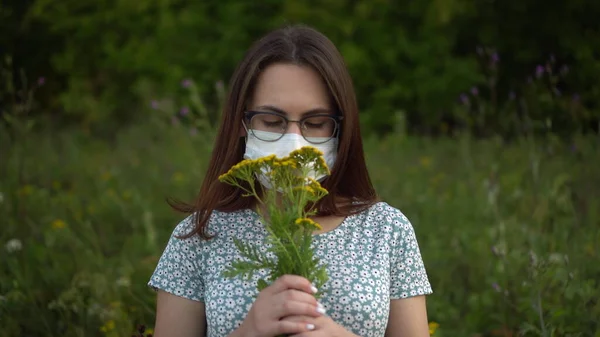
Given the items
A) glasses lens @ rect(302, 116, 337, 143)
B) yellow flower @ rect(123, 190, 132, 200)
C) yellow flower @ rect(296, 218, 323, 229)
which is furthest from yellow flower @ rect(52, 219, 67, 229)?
yellow flower @ rect(296, 218, 323, 229)

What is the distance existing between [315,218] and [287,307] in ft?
1.39

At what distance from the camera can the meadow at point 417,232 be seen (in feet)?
9.16

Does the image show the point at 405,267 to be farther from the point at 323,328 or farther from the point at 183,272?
the point at 183,272

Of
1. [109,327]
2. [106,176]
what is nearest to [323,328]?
[109,327]

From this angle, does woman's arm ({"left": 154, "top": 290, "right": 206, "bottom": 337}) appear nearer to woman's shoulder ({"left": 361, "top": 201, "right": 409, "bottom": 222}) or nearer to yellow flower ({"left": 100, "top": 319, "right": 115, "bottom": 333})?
woman's shoulder ({"left": 361, "top": 201, "right": 409, "bottom": 222})

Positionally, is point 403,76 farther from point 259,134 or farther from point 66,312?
point 259,134

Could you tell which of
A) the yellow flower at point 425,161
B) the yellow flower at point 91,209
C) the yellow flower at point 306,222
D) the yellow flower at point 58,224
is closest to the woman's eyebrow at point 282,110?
the yellow flower at point 306,222

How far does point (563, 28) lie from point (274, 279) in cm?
762

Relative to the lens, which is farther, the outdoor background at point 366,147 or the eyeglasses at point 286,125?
the outdoor background at point 366,147

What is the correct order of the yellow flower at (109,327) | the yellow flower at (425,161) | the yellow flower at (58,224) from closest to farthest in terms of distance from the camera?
the yellow flower at (109,327), the yellow flower at (58,224), the yellow flower at (425,161)

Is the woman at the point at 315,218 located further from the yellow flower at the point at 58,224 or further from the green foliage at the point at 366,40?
the green foliage at the point at 366,40

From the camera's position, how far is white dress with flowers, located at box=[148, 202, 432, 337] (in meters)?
1.78

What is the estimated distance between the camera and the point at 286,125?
6.00 ft

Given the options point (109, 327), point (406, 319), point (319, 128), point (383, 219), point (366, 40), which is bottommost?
point (109, 327)
